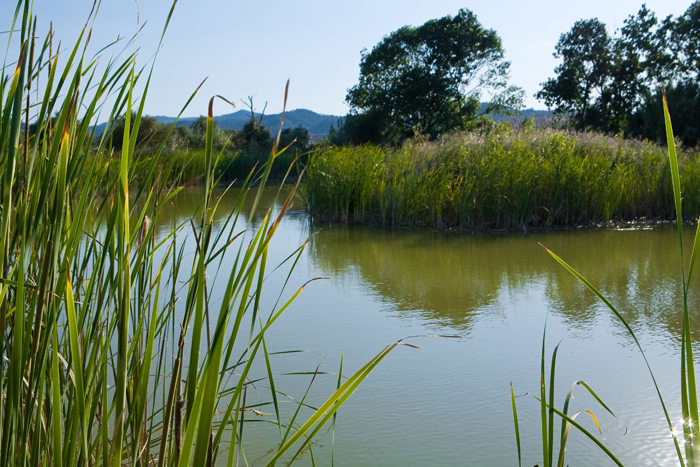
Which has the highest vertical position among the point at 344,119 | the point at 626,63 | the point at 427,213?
the point at 626,63

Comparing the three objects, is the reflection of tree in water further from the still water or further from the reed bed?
the reed bed

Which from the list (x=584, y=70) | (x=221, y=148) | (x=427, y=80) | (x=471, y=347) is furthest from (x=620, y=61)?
(x=471, y=347)

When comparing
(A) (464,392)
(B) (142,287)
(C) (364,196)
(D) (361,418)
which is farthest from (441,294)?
(C) (364,196)

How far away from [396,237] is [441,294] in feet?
6.70

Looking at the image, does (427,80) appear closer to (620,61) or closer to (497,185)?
(620,61)

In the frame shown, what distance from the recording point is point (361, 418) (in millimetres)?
1649

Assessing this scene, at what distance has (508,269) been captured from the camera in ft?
12.3

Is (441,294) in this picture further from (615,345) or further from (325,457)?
(325,457)

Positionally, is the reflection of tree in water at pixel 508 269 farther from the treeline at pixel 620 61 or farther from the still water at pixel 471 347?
the treeline at pixel 620 61

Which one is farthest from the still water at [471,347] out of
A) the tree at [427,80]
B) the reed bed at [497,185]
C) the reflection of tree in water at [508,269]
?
the tree at [427,80]

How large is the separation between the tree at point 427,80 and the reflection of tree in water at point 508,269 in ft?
53.8

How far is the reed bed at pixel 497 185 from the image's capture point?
5.50 m

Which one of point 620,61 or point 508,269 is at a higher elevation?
point 620,61

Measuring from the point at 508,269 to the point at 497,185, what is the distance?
70.3 inches
